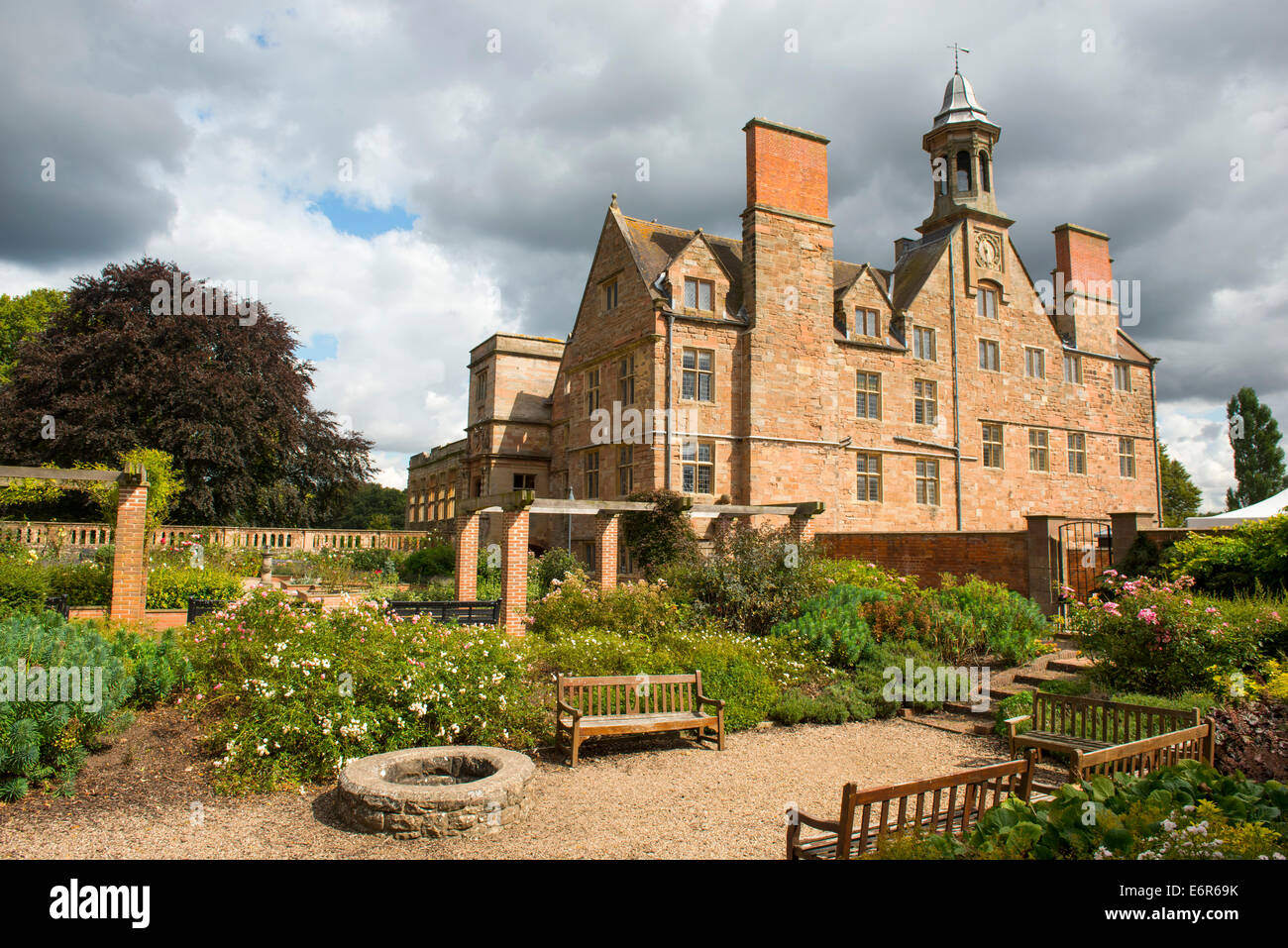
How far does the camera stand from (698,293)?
22.4 m

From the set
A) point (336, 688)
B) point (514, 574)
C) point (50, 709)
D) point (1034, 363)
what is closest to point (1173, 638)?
point (336, 688)

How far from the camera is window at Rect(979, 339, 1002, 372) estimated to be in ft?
88.5

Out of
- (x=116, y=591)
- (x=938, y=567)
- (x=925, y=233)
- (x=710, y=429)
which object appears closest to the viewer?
(x=116, y=591)

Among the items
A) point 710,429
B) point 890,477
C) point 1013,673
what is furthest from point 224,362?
point 1013,673

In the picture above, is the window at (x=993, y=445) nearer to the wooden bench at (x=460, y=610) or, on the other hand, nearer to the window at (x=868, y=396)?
the window at (x=868, y=396)

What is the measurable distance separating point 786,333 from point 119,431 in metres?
21.6

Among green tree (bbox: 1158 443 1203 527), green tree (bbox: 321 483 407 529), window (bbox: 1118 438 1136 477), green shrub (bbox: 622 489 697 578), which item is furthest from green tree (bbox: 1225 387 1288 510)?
green tree (bbox: 321 483 407 529)

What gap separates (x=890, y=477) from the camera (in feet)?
80.9

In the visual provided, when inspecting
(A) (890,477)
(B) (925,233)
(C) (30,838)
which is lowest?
(C) (30,838)

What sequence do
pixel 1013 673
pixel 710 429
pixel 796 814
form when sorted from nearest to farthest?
pixel 796 814 < pixel 1013 673 < pixel 710 429

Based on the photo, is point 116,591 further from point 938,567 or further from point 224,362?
point 224,362

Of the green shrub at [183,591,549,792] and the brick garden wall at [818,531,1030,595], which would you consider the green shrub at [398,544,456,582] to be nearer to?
the brick garden wall at [818,531,1030,595]

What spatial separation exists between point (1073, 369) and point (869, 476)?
1071cm

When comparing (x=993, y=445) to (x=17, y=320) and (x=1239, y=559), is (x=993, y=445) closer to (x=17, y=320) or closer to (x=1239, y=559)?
(x=1239, y=559)
